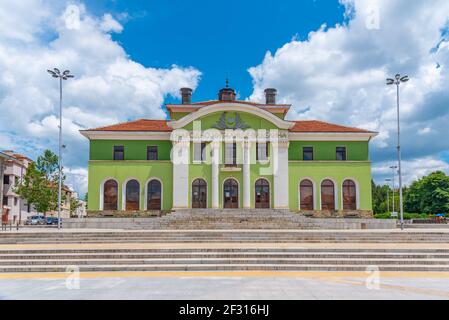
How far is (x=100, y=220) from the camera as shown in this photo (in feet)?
101

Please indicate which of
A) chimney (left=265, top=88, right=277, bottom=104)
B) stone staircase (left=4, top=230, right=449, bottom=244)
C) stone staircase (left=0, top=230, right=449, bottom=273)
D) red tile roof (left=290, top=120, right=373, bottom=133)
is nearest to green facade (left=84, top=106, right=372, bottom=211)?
red tile roof (left=290, top=120, right=373, bottom=133)

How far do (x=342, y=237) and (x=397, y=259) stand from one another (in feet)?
18.9

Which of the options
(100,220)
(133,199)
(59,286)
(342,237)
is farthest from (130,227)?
(59,286)

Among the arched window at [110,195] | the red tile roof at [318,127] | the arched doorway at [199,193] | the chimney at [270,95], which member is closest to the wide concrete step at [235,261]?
the arched doorway at [199,193]

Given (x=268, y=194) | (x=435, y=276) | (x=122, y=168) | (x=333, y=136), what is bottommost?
(x=435, y=276)

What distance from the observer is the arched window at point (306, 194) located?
3816 cm

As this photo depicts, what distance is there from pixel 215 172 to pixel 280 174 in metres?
6.05

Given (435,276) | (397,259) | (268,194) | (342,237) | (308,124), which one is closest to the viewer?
(435,276)

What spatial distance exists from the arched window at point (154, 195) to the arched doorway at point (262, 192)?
9.07 metres

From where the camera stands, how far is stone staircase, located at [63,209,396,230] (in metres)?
30.0

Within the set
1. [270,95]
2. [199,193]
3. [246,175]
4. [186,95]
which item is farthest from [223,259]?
[270,95]

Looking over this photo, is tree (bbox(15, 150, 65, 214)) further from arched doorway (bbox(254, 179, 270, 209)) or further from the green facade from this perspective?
arched doorway (bbox(254, 179, 270, 209))

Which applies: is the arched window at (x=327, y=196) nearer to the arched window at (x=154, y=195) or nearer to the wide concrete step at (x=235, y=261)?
the arched window at (x=154, y=195)

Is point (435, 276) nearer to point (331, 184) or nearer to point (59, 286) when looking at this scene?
point (59, 286)
